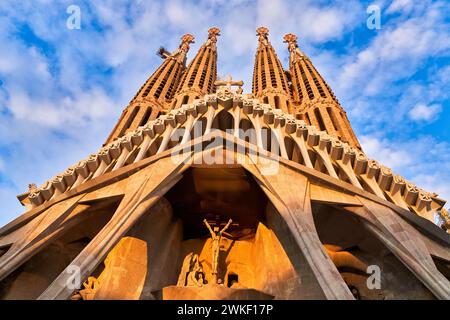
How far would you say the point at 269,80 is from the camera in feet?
102

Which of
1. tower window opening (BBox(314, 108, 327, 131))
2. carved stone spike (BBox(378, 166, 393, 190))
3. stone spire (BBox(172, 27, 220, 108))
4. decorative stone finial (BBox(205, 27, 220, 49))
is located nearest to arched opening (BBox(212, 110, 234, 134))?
carved stone spike (BBox(378, 166, 393, 190))

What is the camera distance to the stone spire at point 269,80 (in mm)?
27559

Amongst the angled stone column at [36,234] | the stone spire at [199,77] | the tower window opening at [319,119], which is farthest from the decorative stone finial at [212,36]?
the angled stone column at [36,234]

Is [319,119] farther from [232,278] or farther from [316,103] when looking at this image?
[232,278]

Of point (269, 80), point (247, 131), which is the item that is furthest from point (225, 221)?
point (269, 80)

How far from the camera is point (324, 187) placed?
10070 mm

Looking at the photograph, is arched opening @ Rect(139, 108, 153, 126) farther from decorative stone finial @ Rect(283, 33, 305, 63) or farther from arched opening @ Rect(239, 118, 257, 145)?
decorative stone finial @ Rect(283, 33, 305, 63)

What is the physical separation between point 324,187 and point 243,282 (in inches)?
169

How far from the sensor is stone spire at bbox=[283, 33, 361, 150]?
76.0ft

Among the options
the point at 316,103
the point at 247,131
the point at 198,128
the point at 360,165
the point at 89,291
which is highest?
the point at 316,103

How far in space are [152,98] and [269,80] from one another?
10.3 metres

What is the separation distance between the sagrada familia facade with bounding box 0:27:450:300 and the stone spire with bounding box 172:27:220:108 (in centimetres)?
1429

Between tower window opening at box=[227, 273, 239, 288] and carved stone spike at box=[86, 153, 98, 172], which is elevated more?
carved stone spike at box=[86, 153, 98, 172]
